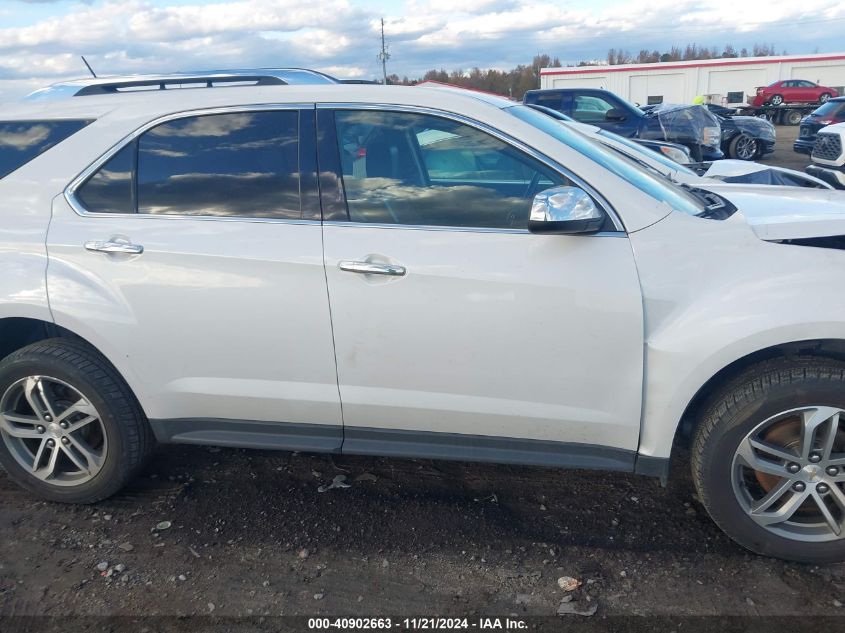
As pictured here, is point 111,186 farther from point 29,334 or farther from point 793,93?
point 793,93

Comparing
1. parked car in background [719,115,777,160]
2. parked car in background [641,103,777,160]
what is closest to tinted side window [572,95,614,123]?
parked car in background [641,103,777,160]

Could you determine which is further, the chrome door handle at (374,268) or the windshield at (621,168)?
the windshield at (621,168)

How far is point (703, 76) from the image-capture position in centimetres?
4825

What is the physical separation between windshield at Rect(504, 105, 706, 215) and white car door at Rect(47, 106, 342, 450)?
1.00m

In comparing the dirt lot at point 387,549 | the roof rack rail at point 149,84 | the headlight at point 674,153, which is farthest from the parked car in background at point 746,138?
the dirt lot at point 387,549

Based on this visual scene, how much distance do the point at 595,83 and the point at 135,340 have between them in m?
53.3

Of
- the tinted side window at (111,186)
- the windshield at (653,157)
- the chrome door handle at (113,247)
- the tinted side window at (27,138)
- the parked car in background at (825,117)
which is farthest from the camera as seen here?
the parked car in background at (825,117)

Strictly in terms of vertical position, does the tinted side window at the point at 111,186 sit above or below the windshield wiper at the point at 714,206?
above

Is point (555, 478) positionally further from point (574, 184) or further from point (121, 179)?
point (121, 179)

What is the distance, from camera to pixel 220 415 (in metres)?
3.12

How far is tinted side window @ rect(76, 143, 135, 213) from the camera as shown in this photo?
305cm

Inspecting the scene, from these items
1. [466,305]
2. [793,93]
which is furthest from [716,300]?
[793,93]

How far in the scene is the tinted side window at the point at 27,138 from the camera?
316 centimetres

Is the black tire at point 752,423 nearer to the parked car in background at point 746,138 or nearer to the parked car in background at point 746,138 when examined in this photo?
the parked car in background at point 746,138
